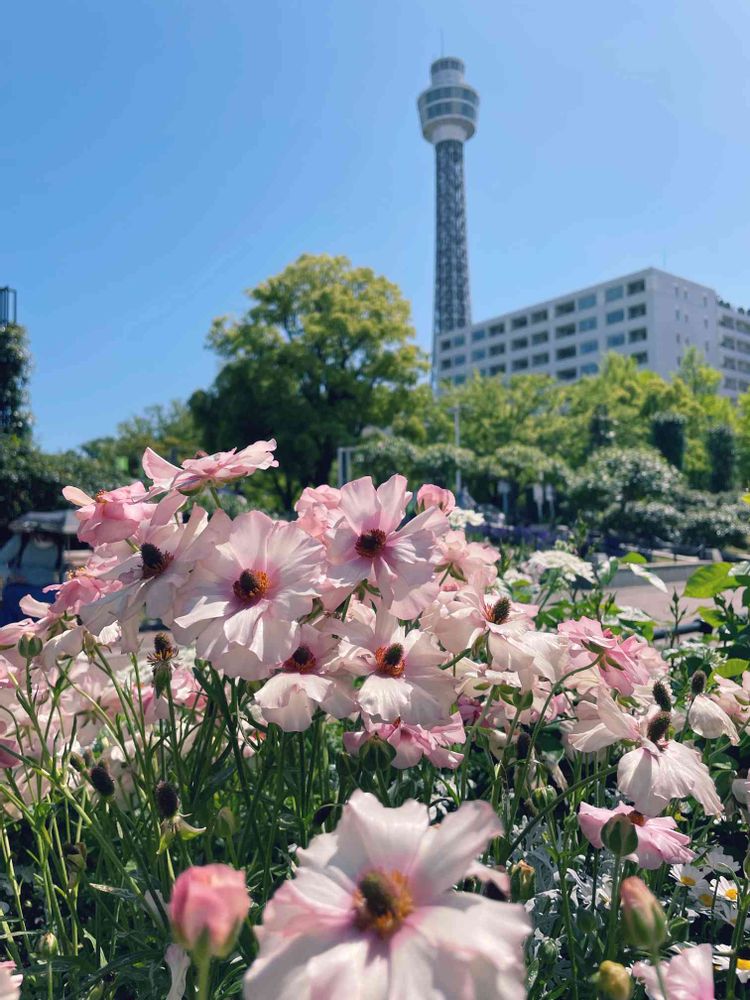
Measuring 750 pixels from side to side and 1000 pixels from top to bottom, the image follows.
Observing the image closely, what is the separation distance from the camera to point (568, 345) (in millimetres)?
69000

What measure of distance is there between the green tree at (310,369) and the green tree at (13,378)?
617 cm

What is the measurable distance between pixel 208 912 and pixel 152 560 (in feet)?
1.78

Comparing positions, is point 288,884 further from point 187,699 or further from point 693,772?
point 187,699

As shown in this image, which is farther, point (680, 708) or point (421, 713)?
point (680, 708)

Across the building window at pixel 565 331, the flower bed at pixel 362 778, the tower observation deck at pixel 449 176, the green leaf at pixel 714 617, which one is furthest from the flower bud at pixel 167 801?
the tower observation deck at pixel 449 176

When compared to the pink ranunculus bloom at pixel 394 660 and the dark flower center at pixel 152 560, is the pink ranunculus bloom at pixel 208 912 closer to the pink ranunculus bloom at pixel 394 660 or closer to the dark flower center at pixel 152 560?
the pink ranunculus bloom at pixel 394 660

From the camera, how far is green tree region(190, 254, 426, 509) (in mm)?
25734

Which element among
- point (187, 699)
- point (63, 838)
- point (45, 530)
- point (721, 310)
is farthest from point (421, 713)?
point (721, 310)

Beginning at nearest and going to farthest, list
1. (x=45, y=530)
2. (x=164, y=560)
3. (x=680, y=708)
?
(x=164, y=560)
(x=680, y=708)
(x=45, y=530)

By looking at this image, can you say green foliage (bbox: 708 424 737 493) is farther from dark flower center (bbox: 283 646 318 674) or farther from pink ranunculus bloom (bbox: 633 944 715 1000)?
pink ranunculus bloom (bbox: 633 944 715 1000)

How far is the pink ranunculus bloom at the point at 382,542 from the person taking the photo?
93 cm

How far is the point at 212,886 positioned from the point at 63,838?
1.72m

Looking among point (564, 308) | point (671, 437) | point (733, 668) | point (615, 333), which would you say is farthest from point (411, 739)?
point (564, 308)

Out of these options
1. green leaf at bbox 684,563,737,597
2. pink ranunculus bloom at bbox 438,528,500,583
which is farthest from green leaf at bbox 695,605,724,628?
pink ranunculus bloom at bbox 438,528,500,583
